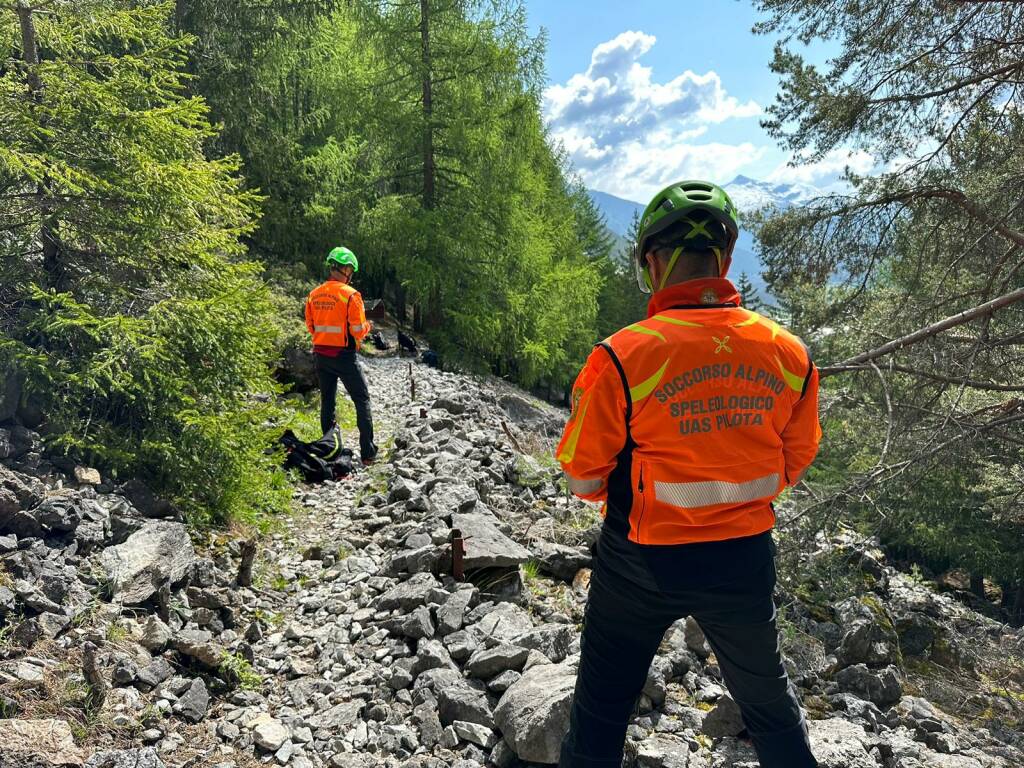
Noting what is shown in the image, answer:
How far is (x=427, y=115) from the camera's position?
17312 millimetres

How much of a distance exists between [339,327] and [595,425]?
20.0 ft

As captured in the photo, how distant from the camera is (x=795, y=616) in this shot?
5914 millimetres

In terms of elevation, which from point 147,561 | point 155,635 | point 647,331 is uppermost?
point 647,331

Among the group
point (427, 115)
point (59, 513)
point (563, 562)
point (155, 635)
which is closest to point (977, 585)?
point (563, 562)

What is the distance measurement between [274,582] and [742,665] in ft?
13.1

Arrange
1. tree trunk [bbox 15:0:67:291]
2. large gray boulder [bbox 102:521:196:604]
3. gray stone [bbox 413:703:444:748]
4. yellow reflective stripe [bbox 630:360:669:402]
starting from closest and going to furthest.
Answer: yellow reflective stripe [bbox 630:360:669:402] → gray stone [bbox 413:703:444:748] → large gray boulder [bbox 102:521:196:604] → tree trunk [bbox 15:0:67:291]

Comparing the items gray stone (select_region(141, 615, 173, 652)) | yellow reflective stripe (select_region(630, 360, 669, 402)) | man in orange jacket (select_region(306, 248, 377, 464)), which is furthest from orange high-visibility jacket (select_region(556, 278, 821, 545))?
man in orange jacket (select_region(306, 248, 377, 464))

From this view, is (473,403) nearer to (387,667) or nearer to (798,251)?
(798,251)

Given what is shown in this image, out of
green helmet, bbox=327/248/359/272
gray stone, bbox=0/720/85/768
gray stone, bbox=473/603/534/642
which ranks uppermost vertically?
green helmet, bbox=327/248/359/272

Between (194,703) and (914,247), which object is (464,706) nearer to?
(194,703)

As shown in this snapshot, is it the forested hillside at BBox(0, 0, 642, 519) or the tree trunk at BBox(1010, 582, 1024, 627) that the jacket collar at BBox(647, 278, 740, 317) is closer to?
the forested hillside at BBox(0, 0, 642, 519)

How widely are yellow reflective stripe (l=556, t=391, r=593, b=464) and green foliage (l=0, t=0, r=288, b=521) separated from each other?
3.68m

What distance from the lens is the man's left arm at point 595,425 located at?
2.13 m

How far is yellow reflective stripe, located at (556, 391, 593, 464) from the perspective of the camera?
7.13ft
